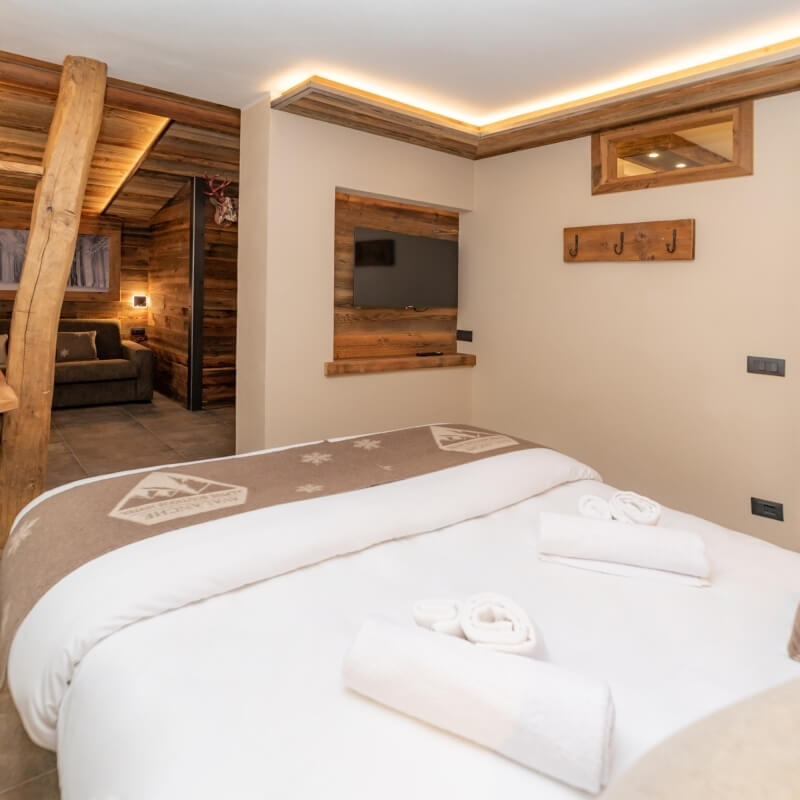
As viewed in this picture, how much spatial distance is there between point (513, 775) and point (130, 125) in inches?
187

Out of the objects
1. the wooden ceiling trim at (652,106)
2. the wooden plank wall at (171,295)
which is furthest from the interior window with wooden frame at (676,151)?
the wooden plank wall at (171,295)

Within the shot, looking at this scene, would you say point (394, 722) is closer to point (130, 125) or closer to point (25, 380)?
point (25, 380)

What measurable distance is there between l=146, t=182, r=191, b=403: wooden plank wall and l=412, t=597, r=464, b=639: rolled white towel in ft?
17.9

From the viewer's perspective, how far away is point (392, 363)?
400 centimetres

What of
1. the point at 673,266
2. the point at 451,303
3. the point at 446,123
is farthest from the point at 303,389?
the point at 673,266

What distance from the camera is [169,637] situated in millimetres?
1191

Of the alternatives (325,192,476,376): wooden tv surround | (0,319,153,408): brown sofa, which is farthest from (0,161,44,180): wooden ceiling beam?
(0,319,153,408): brown sofa

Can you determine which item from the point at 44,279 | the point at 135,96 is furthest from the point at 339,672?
the point at 135,96

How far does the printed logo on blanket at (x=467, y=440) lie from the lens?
7.63 ft

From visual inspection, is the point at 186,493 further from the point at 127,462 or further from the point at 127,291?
the point at 127,291

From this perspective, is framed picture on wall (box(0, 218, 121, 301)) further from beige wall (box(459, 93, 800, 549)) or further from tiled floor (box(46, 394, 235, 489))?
beige wall (box(459, 93, 800, 549))

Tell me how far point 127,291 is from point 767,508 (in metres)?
6.94

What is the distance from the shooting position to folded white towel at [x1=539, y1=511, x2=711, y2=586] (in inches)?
58.4

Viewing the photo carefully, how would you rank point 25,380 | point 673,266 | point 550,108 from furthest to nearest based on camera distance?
point 550,108, point 673,266, point 25,380
